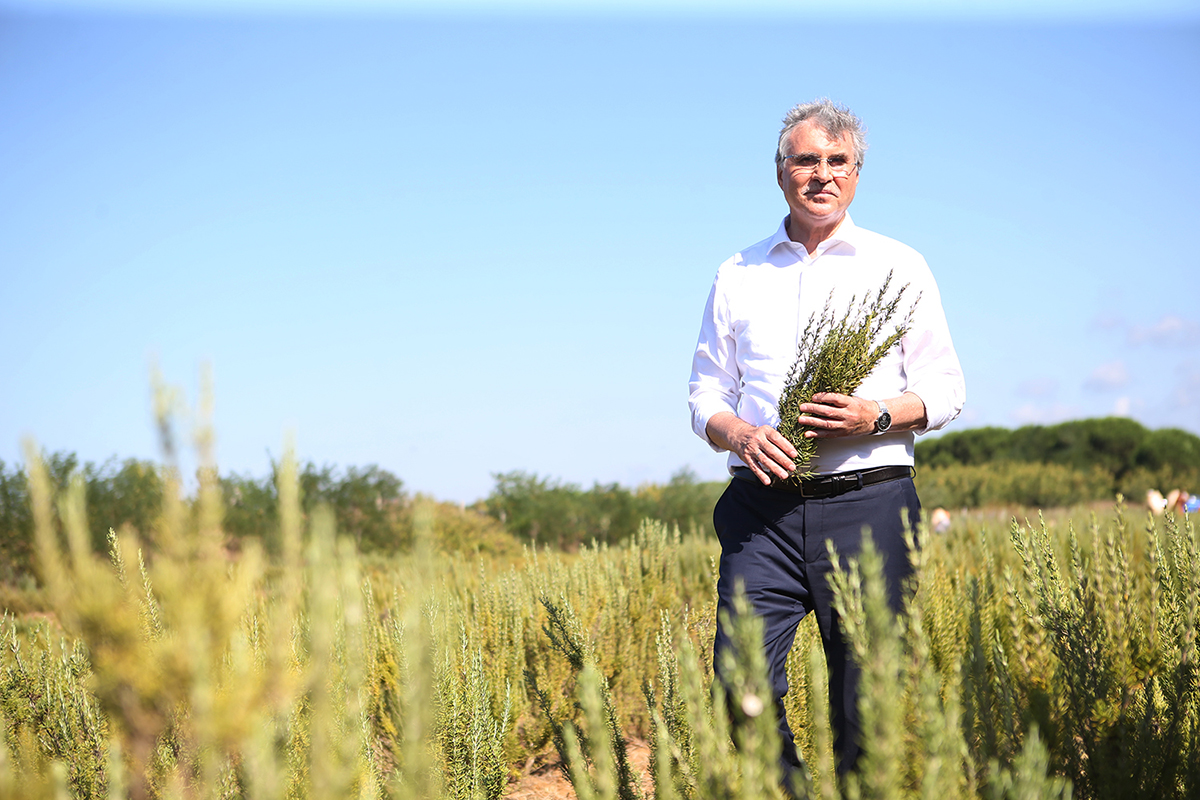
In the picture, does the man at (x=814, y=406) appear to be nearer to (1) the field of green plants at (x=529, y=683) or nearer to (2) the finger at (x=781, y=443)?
(2) the finger at (x=781, y=443)

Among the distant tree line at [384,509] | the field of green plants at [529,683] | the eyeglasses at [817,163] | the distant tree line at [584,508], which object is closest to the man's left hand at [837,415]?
the field of green plants at [529,683]

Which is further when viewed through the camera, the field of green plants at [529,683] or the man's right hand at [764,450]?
the man's right hand at [764,450]

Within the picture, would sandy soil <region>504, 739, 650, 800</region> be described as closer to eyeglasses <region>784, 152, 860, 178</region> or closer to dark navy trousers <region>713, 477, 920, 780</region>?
dark navy trousers <region>713, 477, 920, 780</region>

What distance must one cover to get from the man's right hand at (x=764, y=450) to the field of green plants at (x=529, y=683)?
380mm

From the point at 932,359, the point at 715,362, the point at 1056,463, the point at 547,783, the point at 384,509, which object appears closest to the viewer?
the point at 932,359

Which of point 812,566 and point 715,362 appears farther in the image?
point 715,362

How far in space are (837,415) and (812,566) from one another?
0.48 meters

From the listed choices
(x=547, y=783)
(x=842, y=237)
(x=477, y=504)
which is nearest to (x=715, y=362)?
(x=842, y=237)

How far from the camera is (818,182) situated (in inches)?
114

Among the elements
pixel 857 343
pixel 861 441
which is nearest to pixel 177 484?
pixel 857 343

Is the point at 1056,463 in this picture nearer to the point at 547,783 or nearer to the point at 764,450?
the point at 547,783

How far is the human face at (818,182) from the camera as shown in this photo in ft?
9.41

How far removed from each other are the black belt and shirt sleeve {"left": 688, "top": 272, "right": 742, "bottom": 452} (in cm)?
41

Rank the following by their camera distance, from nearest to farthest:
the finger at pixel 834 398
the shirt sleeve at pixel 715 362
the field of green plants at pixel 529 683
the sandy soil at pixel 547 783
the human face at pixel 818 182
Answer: the field of green plants at pixel 529 683
the finger at pixel 834 398
the human face at pixel 818 182
the shirt sleeve at pixel 715 362
the sandy soil at pixel 547 783
